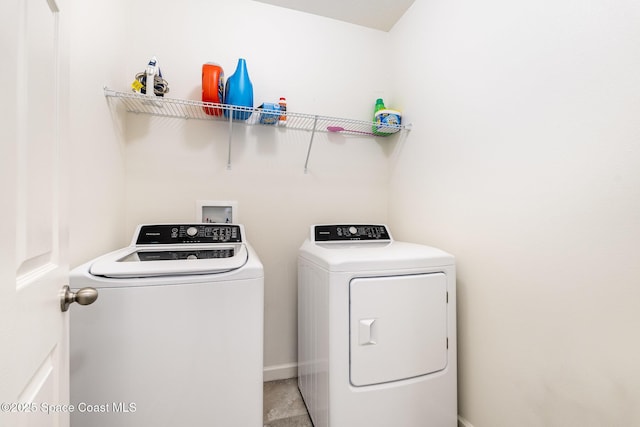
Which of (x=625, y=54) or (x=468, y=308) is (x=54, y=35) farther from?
(x=468, y=308)

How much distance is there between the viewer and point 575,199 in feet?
3.27

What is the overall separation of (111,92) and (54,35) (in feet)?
2.96

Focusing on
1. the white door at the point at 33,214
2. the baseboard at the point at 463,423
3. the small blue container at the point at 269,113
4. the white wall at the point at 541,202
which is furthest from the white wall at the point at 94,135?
the baseboard at the point at 463,423

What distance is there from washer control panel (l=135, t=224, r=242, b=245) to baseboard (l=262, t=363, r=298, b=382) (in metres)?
0.98

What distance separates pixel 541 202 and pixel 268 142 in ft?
5.19

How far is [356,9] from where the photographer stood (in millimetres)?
1997

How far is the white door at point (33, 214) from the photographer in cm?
45

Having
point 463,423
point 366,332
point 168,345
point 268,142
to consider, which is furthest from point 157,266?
point 463,423

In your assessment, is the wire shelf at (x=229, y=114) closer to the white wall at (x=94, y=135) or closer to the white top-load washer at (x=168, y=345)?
the white wall at (x=94, y=135)

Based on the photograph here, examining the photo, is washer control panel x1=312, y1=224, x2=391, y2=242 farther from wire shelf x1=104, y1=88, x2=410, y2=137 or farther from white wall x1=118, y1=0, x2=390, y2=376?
wire shelf x1=104, y1=88, x2=410, y2=137

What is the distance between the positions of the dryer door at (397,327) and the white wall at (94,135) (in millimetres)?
1196

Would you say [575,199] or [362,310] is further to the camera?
[362,310]

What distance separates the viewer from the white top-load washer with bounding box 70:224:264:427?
36.4 inches

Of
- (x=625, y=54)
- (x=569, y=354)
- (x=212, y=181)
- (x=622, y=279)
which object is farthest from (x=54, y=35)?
(x=569, y=354)
